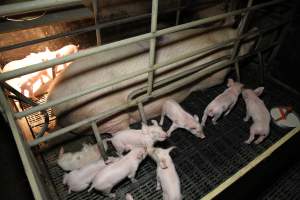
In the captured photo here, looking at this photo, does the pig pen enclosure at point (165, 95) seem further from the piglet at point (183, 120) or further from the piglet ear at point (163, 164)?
the piglet ear at point (163, 164)

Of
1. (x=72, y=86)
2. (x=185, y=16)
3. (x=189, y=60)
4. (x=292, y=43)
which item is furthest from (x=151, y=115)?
(x=185, y=16)

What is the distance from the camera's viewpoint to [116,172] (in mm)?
2006

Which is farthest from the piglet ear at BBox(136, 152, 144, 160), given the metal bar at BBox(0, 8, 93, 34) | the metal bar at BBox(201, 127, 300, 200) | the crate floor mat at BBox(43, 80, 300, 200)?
the metal bar at BBox(0, 8, 93, 34)

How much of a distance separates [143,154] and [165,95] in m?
0.83

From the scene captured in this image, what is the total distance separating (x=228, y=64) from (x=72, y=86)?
1822 millimetres

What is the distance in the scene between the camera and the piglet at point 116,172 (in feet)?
6.51

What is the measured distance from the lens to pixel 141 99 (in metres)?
2.35

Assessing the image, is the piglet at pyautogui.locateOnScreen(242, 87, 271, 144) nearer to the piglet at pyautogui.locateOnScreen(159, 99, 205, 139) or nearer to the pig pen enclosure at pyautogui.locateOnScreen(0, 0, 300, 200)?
the pig pen enclosure at pyautogui.locateOnScreen(0, 0, 300, 200)

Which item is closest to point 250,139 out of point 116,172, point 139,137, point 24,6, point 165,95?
point 165,95

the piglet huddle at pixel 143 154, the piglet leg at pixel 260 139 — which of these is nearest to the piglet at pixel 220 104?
the piglet huddle at pixel 143 154

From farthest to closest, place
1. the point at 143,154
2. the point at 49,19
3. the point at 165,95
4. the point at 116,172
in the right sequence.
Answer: the point at 49,19
the point at 165,95
the point at 143,154
the point at 116,172

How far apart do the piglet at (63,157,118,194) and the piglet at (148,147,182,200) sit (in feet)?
1.33

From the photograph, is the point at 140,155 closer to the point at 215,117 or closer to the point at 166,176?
the point at 166,176

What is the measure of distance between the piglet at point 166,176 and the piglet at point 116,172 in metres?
0.13
